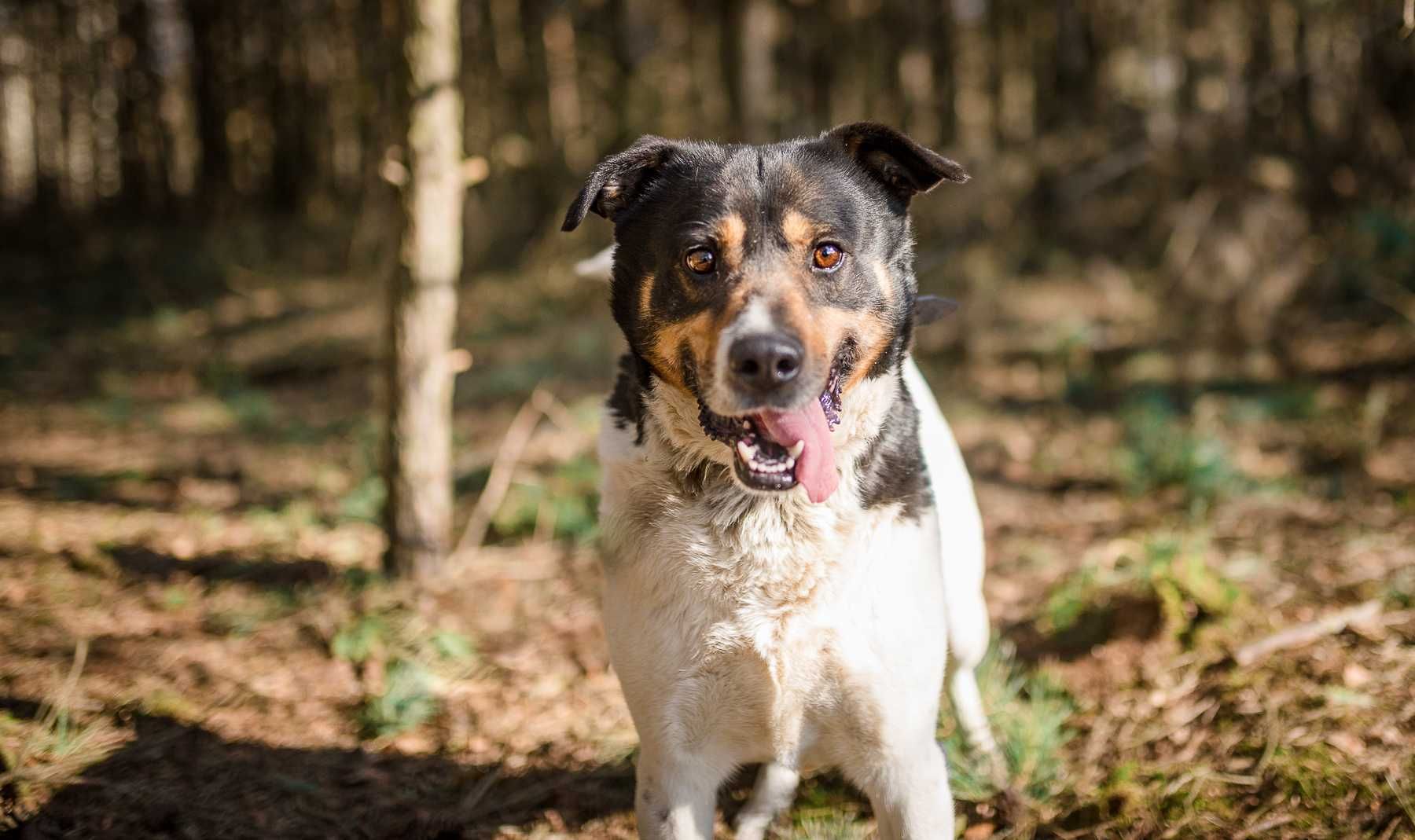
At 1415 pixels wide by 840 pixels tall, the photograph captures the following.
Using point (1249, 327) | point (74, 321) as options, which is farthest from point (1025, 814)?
point (74, 321)

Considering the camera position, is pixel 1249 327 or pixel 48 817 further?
pixel 1249 327

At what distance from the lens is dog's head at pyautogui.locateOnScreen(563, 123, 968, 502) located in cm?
243

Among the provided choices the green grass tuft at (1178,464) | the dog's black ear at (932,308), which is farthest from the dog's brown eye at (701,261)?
the green grass tuft at (1178,464)

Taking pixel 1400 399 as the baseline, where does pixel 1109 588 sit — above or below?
below

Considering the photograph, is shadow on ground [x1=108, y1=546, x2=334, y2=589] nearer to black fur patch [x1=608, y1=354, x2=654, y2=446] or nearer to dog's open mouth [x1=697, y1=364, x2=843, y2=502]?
black fur patch [x1=608, y1=354, x2=654, y2=446]

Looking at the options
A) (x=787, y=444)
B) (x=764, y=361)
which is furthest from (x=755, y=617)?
(x=764, y=361)

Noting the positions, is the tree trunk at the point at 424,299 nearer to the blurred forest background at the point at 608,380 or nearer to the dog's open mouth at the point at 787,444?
the blurred forest background at the point at 608,380

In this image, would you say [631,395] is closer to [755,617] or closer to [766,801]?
[755,617]

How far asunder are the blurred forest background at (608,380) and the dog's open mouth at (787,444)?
129cm

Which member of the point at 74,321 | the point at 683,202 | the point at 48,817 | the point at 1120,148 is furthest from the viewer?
the point at 74,321

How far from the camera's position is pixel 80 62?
2081 centimetres

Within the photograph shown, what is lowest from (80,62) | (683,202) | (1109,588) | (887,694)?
(1109,588)

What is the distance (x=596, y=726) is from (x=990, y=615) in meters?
1.96

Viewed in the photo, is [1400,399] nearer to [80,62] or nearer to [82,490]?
[82,490]
